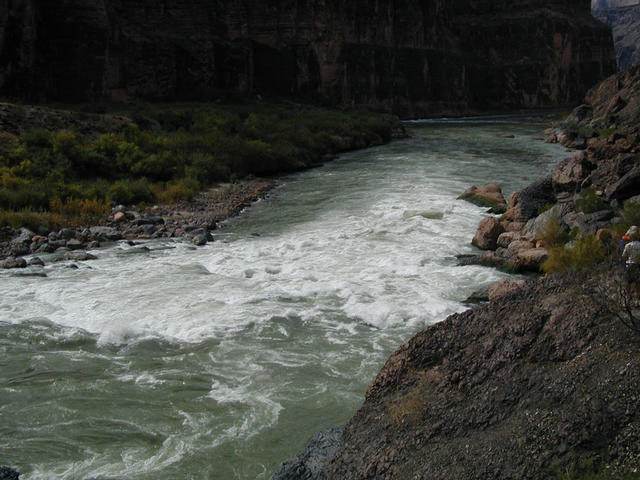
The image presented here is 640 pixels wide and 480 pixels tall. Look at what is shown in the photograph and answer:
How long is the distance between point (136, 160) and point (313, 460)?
2040 cm

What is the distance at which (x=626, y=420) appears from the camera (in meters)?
3.56

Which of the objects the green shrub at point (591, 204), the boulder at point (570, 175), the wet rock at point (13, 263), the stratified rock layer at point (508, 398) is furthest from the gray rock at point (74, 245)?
the boulder at point (570, 175)

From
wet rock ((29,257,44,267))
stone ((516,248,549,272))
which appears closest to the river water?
wet rock ((29,257,44,267))

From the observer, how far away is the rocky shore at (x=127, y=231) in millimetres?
14555

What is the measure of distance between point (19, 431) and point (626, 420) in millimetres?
6113

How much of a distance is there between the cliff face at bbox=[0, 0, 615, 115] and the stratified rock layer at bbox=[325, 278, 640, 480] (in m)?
38.5

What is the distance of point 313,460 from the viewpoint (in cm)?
475

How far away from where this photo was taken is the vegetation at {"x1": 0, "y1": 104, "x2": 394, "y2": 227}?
1828 centimetres

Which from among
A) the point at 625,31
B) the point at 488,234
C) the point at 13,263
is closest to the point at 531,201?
the point at 488,234

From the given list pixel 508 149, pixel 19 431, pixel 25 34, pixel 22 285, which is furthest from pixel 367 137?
pixel 19 431

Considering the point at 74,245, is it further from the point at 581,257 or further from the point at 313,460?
the point at 313,460

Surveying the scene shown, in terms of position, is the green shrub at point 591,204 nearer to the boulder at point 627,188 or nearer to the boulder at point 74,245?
the boulder at point 627,188

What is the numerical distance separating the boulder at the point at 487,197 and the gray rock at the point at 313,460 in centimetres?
1449

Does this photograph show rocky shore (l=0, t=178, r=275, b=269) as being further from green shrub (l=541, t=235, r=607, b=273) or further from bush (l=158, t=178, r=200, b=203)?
green shrub (l=541, t=235, r=607, b=273)
